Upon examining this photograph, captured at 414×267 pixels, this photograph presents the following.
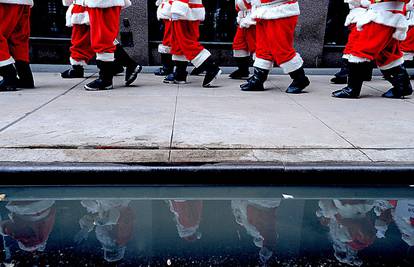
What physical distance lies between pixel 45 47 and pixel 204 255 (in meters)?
7.46

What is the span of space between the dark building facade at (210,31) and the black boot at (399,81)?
125 inches

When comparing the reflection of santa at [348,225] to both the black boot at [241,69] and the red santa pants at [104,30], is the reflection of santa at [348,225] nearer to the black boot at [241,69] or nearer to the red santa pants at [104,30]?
the red santa pants at [104,30]

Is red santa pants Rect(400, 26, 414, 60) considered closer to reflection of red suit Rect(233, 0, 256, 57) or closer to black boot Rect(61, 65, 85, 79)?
reflection of red suit Rect(233, 0, 256, 57)

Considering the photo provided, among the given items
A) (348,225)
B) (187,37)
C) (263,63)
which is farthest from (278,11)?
(348,225)

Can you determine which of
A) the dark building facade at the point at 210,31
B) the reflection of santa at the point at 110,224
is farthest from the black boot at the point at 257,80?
the reflection of santa at the point at 110,224

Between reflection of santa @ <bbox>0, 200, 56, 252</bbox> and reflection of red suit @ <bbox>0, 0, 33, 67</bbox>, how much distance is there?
302 centimetres

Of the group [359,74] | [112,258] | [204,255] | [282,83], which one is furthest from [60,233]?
[282,83]

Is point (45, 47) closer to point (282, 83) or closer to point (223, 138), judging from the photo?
point (282, 83)

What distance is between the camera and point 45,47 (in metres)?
8.13

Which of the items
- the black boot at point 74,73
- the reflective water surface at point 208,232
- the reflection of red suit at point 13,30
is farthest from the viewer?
the black boot at point 74,73

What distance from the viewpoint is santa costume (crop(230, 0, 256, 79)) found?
618 cm

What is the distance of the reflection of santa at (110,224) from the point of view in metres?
1.99

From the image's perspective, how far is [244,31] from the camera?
6461 mm

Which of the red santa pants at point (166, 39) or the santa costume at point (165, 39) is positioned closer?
the santa costume at point (165, 39)
